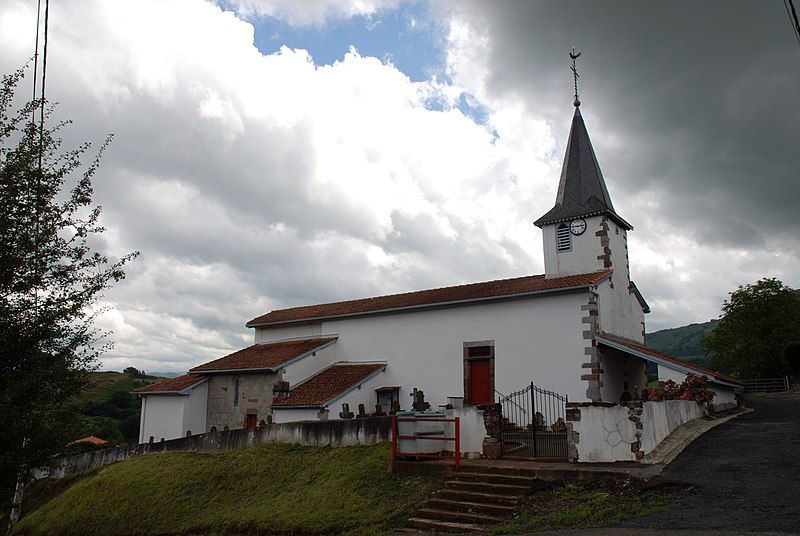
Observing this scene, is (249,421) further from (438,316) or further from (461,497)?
(461,497)

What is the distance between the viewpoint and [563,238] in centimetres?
2266

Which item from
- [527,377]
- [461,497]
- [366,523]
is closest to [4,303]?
[366,523]

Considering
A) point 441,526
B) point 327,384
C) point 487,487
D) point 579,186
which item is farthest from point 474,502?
point 579,186

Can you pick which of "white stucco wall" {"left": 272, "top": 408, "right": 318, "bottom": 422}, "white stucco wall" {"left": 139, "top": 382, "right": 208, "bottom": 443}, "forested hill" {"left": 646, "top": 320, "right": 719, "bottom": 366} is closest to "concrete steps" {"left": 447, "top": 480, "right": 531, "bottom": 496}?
"white stucco wall" {"left": 272, "top": 408, "right": 318, "bottom": 422}

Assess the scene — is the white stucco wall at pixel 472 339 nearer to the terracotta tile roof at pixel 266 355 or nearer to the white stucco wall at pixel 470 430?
the terracotta tile roof at pixel 266 355

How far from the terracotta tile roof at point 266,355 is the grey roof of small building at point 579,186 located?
35.0 feet

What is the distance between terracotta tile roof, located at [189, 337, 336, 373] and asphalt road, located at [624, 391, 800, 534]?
15164mm

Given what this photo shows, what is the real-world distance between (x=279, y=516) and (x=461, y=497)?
147 inches

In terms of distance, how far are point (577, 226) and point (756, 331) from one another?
33497mm

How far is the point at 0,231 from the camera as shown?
10.3 meters

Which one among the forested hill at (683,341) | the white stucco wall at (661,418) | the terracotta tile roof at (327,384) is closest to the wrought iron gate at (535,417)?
the white stucco wall at (661,418)

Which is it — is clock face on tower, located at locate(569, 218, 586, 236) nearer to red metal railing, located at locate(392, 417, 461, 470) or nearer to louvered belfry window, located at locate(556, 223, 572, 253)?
louvered belfry window, located at locate(556, 223, 572, 253)

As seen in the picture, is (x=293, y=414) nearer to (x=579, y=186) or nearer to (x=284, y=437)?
(x=284, y=437)

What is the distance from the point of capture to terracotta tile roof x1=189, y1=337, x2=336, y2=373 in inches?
952
